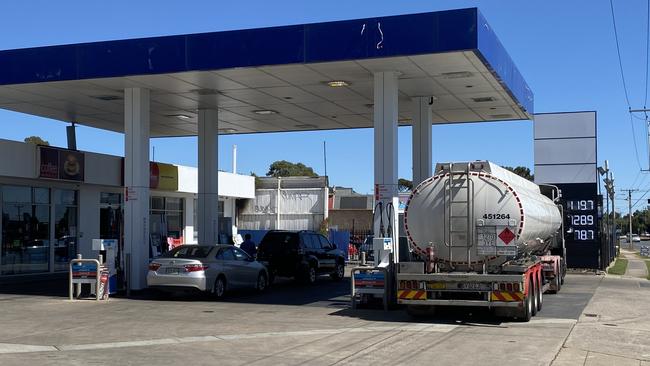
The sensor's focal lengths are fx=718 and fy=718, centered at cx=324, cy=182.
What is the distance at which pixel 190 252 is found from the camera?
1841 centimetres

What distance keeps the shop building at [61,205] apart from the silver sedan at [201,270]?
8.42 feet

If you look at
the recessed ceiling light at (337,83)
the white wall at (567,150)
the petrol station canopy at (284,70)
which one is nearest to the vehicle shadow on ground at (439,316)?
the petrol station canopy at (284,70)

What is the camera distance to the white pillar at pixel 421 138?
22.6m

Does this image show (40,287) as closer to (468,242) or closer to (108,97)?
(108,97)

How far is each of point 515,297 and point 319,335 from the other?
391 centimetres

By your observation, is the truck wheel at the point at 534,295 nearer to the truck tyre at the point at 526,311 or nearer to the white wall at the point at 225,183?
the truck tyre at the point at 526,311

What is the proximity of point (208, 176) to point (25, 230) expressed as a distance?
6662 millimetres

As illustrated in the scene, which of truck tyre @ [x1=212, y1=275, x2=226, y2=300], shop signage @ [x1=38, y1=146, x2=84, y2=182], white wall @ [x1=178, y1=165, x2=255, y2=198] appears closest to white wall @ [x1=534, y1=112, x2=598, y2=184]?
white wall @ [x1=178, y1=165, x2=255, y2=198]

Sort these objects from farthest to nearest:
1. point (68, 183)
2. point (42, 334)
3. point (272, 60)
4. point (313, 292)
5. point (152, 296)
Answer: point (68, 183) → point (313, 292) → point (152, 296) → point (272, 60) → point (42, 334)

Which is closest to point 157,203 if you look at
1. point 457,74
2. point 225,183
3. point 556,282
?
point 225,183

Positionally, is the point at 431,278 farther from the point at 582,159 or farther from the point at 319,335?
the point at 582,159

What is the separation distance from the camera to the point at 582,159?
32594 mm

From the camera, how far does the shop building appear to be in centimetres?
2406

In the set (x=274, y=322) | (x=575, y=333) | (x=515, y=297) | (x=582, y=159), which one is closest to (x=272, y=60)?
Answer: (x=274, y=322)
